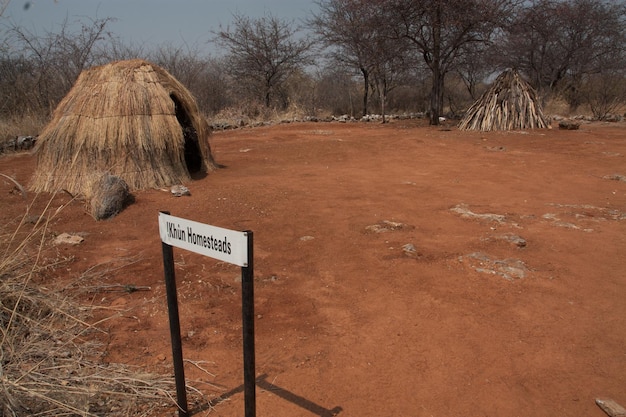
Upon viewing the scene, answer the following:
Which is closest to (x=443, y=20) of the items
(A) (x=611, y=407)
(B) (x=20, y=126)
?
(B) (x=20, y=126)

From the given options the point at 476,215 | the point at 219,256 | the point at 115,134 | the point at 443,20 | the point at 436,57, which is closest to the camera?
the point at 219,256

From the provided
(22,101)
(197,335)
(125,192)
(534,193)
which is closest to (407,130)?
(534,193)

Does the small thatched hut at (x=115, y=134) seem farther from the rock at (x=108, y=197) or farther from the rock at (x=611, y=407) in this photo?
the rock at (x=611, y=407)

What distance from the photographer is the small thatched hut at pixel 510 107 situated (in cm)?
1358

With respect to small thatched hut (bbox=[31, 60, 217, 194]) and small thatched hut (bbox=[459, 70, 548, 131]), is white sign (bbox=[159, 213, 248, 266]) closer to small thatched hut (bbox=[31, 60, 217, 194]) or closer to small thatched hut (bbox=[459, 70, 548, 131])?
small thatched hut (bbox=[31, 60, 217, 194])

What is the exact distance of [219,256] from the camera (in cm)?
173

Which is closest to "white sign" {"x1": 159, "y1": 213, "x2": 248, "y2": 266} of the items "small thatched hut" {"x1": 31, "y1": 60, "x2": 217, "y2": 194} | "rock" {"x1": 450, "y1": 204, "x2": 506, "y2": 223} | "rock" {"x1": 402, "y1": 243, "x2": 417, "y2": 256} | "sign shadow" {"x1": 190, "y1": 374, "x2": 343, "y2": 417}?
"sign shadow" {"x1": 190, "y1": 374, "x2": 343, "y2": 417}

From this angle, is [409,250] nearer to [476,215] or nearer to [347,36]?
[476,215]

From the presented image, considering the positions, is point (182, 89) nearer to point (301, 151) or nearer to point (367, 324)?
point (301, 151)

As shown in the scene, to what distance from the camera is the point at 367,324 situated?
3.10m

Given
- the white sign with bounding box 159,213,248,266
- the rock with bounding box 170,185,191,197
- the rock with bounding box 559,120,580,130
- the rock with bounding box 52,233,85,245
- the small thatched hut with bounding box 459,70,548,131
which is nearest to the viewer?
the white sign with bounding box 159,213,248,266

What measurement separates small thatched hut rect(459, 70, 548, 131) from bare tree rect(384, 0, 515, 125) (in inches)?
70.7

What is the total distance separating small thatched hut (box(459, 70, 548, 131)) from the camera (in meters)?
13.6

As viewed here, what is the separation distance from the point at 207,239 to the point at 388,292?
6.89 ft
